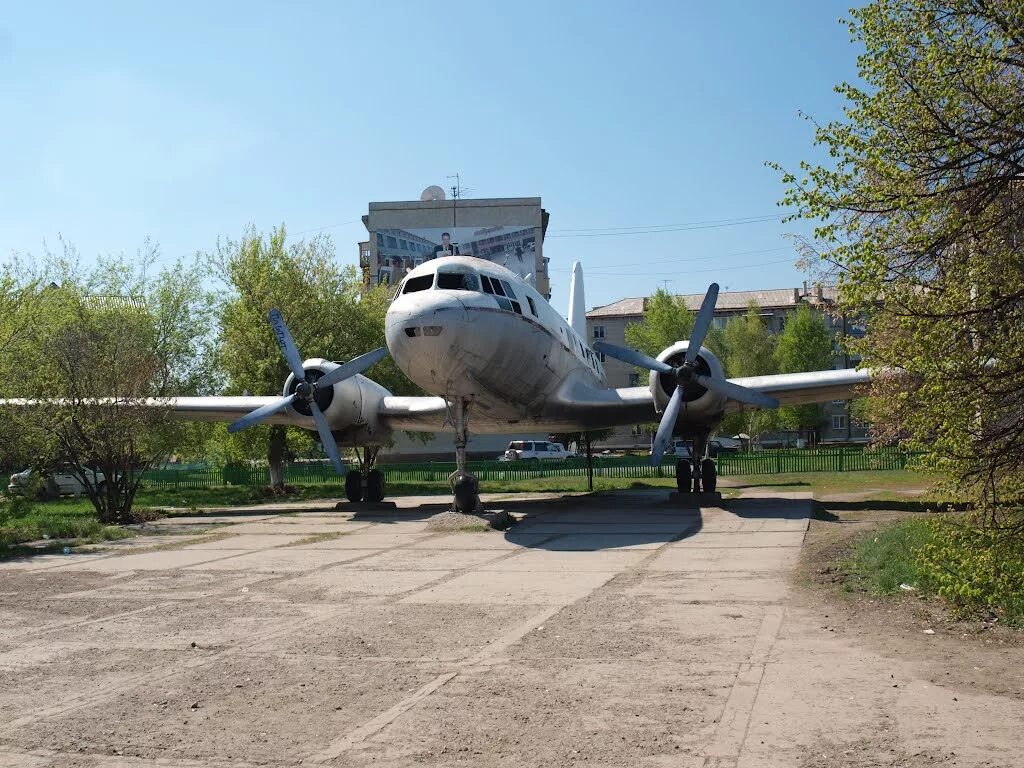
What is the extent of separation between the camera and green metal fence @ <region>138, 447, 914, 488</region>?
37.8 meters

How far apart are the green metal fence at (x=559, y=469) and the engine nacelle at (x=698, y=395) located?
16911 mm

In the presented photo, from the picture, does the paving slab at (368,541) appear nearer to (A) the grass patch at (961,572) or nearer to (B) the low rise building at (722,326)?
(A) the grass patch at (961,572)

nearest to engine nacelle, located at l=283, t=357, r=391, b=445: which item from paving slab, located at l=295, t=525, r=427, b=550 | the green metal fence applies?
paving slab, located at l=295, t=525, r=427, b=550

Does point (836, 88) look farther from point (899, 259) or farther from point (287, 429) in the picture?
point (287, 429)

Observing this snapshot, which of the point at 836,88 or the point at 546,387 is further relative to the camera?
the point at 546,387

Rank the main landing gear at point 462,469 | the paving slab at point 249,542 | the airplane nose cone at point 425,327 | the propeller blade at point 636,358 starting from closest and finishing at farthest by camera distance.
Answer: the paving slab at point 249,542 < the airplane nose cone at point 425,327 < the main landing gear at point 462,469 < the propeller blade at point 636,358

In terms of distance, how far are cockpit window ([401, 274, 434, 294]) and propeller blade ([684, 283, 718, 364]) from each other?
5.80 meters

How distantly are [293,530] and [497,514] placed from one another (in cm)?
415

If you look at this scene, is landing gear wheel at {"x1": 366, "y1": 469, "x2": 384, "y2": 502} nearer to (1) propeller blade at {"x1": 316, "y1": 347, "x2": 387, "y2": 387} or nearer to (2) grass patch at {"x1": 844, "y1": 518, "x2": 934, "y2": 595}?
(1) propeller blade at {"x1": 316, "y1": 347, "x2": 387, "y2": 387}

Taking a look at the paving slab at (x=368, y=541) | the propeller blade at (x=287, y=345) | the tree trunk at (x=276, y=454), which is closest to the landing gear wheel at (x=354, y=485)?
the propeller blade at (x=287, y=345)

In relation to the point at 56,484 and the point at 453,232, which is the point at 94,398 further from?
the point at 453,232

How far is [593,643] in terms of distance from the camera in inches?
293

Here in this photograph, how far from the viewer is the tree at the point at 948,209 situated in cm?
650

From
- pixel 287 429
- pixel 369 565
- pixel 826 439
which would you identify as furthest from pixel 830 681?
pixel 826 439
